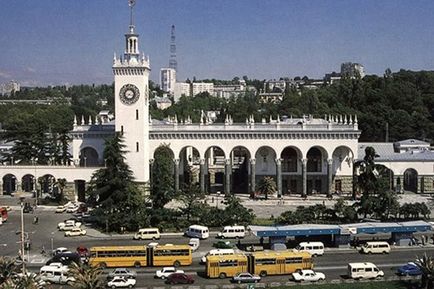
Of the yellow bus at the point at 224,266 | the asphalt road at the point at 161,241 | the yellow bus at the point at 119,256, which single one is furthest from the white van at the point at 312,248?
Result: the yellow bus at the point at 119,256

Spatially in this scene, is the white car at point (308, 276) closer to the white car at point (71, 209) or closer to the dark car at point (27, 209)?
the white car at point (71, 209)

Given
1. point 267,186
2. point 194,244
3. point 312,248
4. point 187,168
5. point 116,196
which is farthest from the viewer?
point 187,168

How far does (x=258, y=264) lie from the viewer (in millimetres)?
32375

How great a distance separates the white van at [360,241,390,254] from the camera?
37.0 meters

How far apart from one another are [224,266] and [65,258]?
9.14 m

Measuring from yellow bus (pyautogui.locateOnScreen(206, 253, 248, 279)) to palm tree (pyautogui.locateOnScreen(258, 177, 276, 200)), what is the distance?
82.5ft

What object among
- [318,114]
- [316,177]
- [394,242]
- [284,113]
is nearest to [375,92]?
[318,114]

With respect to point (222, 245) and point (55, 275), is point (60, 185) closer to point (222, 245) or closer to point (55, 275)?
point (222, 245)

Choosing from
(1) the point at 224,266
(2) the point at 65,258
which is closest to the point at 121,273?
(2) the point at 65,258

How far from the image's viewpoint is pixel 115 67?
54969 mm

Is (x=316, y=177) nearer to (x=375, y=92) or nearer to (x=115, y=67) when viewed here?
(x=115, y=67)

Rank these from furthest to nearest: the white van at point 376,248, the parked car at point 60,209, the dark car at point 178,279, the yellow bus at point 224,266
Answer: the parked car at point 60,209
the white van at point 376,248
the yellow bus at point 224,266
the dark car at point 178,279

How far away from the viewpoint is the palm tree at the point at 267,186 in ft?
188

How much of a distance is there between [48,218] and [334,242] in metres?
23.7
